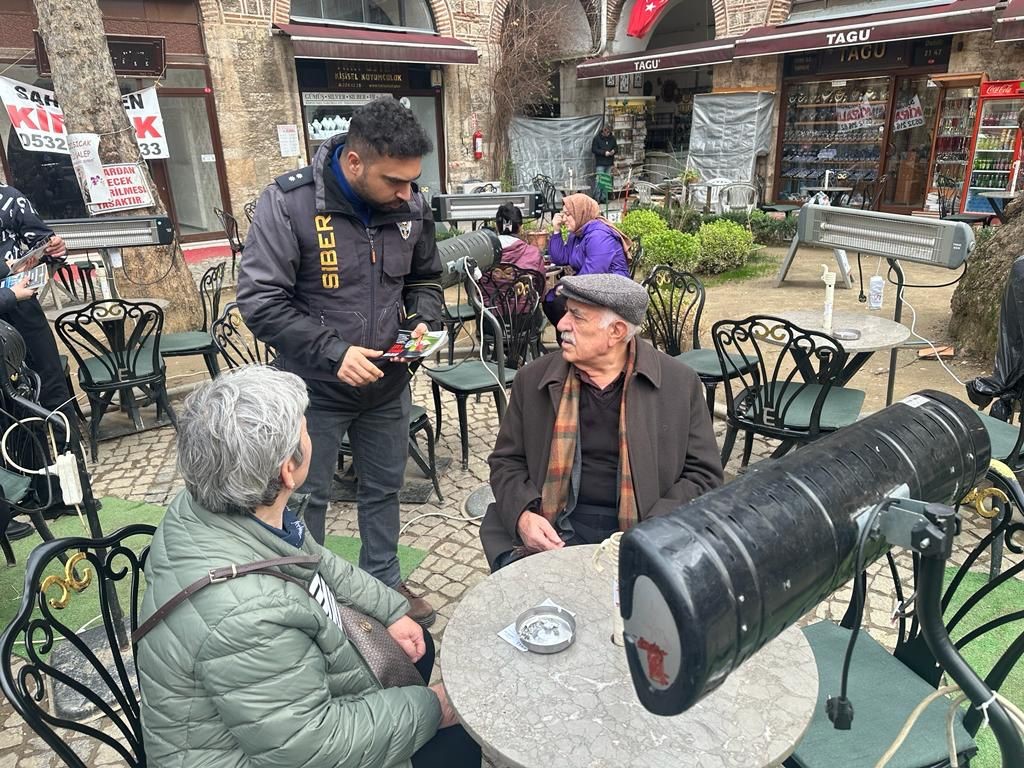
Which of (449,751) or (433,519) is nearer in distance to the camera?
(449,751)

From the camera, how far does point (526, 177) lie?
16.0 m

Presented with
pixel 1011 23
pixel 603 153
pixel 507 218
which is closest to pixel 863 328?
pixel 507 218

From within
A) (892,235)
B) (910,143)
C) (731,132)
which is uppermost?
(731,132)

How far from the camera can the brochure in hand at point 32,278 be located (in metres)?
3.79

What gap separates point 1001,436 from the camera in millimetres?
3232

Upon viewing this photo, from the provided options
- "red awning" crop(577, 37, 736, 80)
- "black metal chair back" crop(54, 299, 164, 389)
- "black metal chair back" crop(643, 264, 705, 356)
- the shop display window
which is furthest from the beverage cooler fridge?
"black metal chair back" crop(54, 299, 164, 389)

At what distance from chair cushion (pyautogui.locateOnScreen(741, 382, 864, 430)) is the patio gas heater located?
0.79 m

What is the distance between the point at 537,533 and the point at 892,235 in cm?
290

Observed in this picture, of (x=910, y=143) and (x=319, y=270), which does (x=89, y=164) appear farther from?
(x=910, y=143)

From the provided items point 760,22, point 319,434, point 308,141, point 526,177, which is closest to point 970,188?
point 760,22

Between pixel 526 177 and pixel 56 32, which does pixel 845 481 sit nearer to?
pixel 56 32

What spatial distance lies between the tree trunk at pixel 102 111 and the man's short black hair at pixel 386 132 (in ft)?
13.1

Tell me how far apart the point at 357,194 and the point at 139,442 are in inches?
135

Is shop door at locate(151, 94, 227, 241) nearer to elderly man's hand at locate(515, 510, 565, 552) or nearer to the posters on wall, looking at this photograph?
the posters on wall
